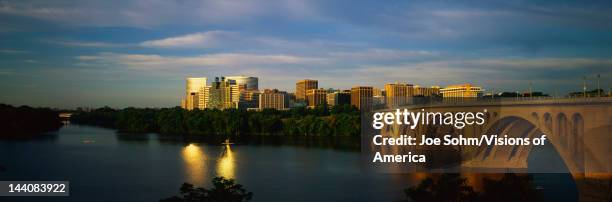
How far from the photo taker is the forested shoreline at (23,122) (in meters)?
64.8

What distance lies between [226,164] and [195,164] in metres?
2.08

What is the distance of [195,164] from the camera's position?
38.5 meters

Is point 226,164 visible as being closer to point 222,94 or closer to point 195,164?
point 195,164

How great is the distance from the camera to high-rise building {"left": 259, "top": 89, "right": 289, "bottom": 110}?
165000mm

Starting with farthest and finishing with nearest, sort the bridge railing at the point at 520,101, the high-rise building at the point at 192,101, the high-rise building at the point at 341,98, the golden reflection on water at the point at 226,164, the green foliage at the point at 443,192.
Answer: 1. the high-rise building at the point at 192,101
2. the high-rise building at the point at 341,98
3. the golden reflection on water at the point at 226,164
4. the bridge railing at the point at 520,101
5. the green foliage at the point at 443,192

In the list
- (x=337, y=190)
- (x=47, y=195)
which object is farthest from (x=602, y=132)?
(x=47, y=195)

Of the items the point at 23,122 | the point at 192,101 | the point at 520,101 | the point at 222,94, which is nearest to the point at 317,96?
the point at 222,94

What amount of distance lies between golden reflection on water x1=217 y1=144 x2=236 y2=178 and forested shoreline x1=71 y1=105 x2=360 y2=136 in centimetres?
2366

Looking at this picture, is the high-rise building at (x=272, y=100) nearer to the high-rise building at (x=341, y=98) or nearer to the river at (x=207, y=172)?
the high-rise building at (x=341, y=98)

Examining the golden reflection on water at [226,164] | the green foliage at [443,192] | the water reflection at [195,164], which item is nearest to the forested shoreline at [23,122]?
the water reflection at [195,164]

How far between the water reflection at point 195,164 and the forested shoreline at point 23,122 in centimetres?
2561

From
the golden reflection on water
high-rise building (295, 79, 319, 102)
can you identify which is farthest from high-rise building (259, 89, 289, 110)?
the golden reflection on water

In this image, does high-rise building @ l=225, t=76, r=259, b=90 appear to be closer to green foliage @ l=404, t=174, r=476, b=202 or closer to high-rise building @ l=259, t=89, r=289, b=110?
high-rise building @ l=259, t=89, r=289, b=110

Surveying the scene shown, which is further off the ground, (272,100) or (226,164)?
(272,100)
